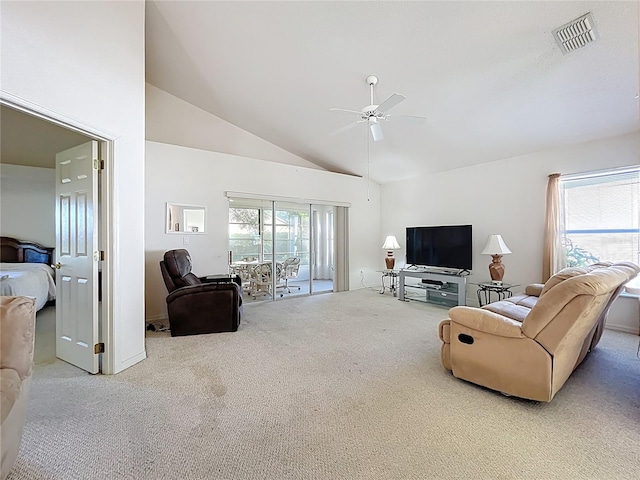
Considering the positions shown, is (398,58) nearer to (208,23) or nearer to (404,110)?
(404,110)

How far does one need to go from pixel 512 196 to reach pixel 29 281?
7.71 m

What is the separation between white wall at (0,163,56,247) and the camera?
5191 millimetres

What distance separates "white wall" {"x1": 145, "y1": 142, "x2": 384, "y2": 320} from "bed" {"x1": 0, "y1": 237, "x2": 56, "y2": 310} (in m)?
1.50

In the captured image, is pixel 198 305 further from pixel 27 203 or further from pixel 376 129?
pixel 27 203

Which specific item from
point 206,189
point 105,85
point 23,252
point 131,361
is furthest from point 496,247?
point 23,252

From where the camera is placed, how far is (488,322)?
2.24 meters

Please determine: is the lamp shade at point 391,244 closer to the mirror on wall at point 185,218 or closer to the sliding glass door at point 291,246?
the sliding glass door at point 291,246

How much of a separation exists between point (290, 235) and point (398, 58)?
394 cm

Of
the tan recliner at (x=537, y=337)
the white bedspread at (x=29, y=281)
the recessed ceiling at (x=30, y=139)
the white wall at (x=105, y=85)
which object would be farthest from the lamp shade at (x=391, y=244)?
the white bedspread at (x=29, y=281)

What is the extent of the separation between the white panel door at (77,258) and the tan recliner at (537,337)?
3.25 m

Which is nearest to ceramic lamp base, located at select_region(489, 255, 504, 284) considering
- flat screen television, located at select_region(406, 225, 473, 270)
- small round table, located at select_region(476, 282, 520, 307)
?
small round table, located at select_region(476, 282, 520, 307)

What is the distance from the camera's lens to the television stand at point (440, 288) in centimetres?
493

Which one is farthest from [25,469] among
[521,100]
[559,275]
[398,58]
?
[521,100]

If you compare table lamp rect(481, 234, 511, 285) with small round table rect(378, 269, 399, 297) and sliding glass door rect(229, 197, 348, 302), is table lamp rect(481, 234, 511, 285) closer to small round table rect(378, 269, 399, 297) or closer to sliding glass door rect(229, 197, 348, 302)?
small round table rect(378, 269, 399, 297)
